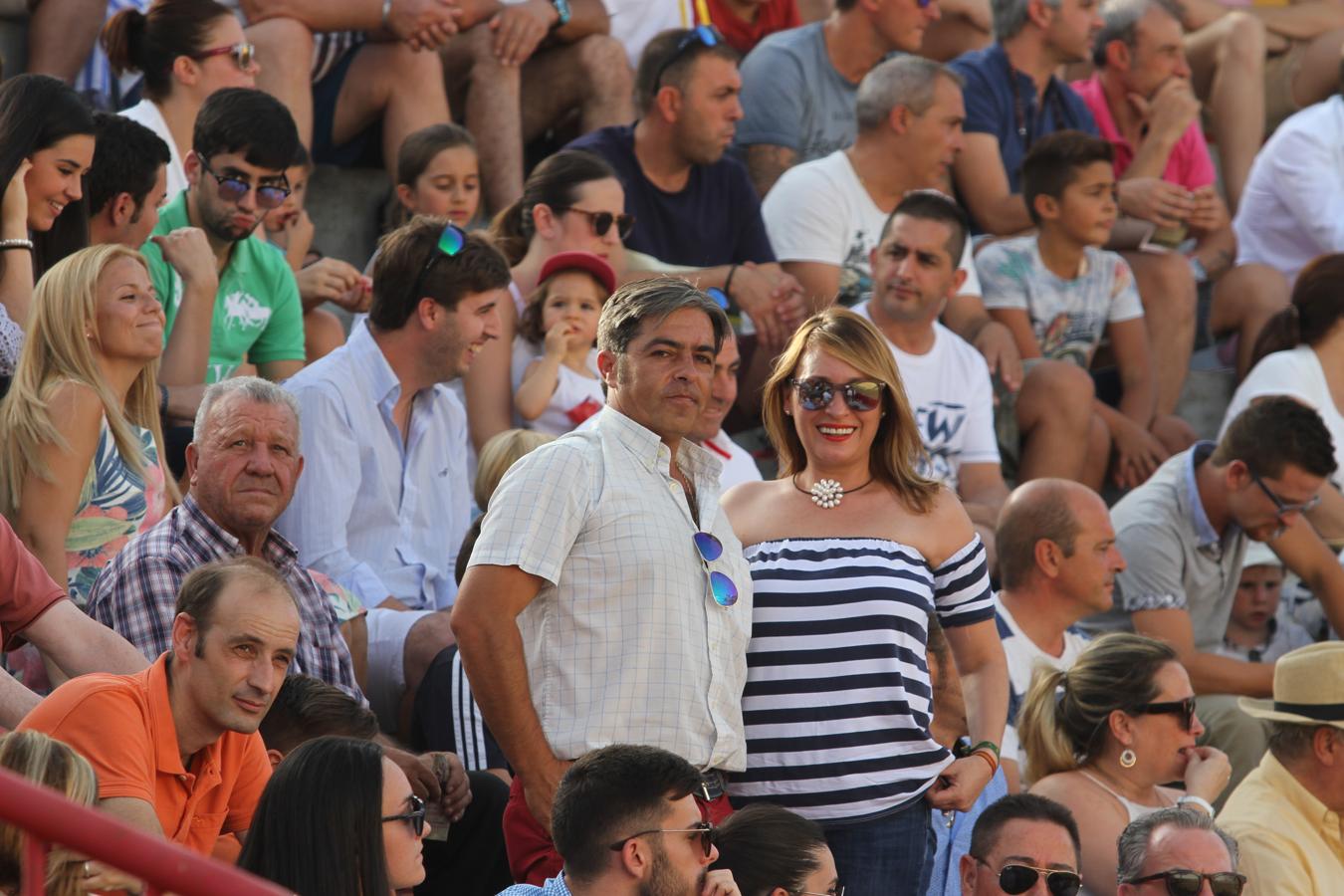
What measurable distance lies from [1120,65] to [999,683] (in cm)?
543

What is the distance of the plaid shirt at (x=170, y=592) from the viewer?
428 centimetres

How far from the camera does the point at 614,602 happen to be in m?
3.65

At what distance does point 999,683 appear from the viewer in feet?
13.8

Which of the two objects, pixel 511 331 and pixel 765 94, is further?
pixel 765 94

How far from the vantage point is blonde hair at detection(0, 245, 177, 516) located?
4.38 metres

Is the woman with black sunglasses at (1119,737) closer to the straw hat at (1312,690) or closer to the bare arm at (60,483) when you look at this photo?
the straw hat at (1312,690)

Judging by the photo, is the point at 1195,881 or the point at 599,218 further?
the point at 599,218

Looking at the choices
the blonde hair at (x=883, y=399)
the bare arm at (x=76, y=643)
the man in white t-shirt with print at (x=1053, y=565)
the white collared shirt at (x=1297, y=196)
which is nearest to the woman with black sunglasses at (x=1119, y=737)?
the man in white t-shirt with print at (x=1053, y=565)

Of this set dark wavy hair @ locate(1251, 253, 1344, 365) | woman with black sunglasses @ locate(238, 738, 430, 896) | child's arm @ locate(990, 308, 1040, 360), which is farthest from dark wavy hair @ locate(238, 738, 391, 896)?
dark wavy hair @ locate(1251, 253, 1344, 365)

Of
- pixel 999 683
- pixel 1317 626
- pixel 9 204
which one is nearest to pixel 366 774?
pixel 999 683

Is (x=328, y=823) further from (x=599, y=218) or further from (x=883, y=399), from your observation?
(x=599, y=218)

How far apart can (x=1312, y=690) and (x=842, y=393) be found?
2.00 meters

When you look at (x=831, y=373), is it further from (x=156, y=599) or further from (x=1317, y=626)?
(x=1317, y=626)

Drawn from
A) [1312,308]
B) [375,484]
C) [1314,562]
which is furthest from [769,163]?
[375,484]
